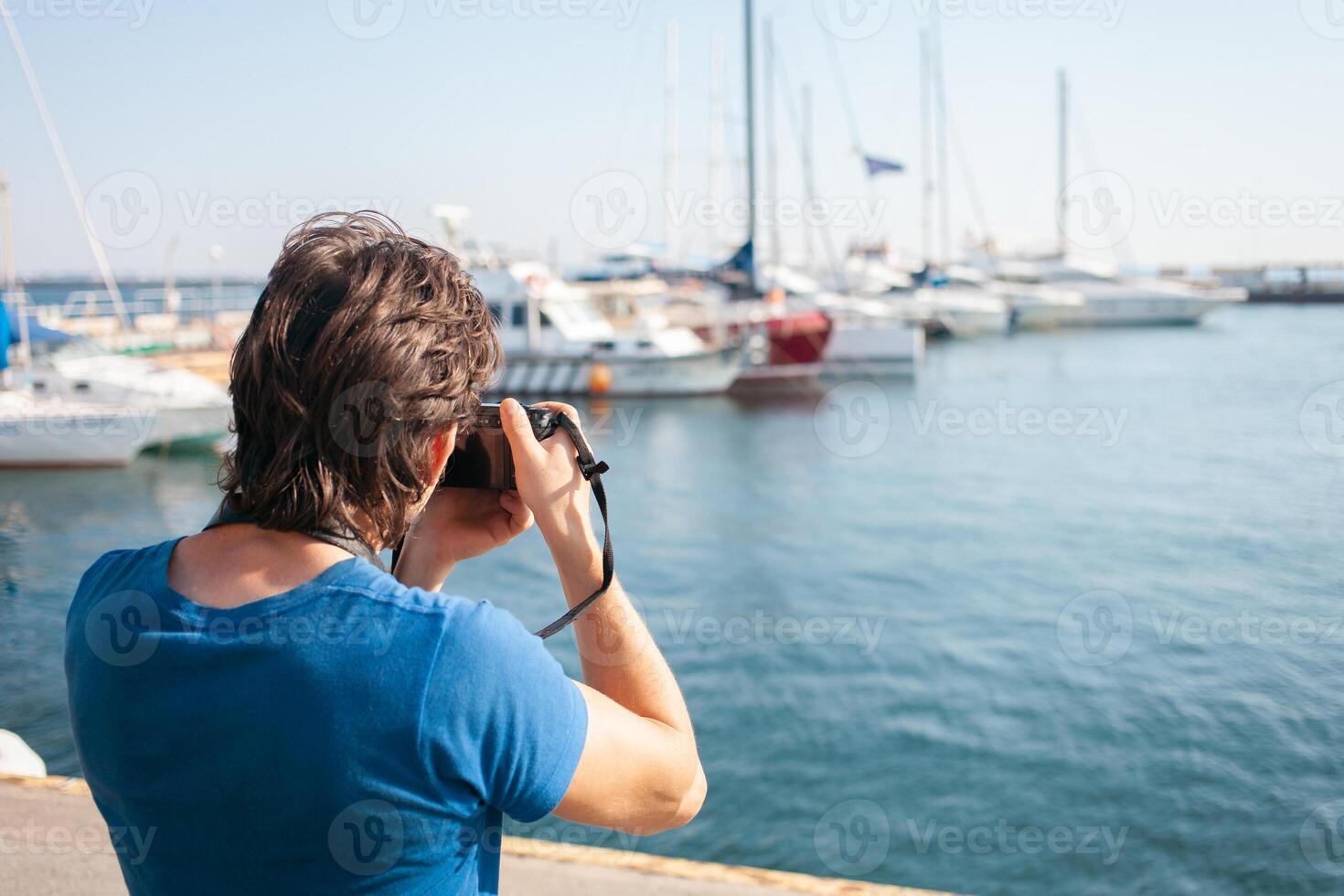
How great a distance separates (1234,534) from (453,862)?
1256cm

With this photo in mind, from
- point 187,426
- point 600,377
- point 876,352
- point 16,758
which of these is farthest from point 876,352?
point 16,758

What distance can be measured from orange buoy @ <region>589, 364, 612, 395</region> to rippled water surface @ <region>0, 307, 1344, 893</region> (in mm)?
6073

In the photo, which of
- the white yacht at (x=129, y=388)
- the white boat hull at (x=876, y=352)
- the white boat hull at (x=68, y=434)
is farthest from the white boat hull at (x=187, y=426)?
the white boat hull at (x=876, y=352)

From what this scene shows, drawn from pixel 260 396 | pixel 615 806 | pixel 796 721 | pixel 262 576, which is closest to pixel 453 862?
pixel 615 806

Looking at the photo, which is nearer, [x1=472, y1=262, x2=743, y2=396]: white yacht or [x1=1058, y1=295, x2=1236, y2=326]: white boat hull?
[x1=472, y1=262, x2=743, y2=396]: white yacht

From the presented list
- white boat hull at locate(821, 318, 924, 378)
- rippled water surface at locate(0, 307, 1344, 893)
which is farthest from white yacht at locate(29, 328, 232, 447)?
white boat hull at locate(821, 318, 924, 378)

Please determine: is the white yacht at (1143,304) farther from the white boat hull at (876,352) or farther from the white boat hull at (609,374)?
the white boat hull at (609,374)

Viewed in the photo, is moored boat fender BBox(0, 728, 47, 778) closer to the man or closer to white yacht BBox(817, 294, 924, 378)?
the man

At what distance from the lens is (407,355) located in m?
1.02

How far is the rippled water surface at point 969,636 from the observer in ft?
18.3

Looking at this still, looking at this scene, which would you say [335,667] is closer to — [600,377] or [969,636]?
[969,636]

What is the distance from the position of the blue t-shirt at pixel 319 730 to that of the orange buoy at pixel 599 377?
23740mm

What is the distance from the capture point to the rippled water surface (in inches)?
219

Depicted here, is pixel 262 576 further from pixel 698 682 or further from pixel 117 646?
pixel 698 682
